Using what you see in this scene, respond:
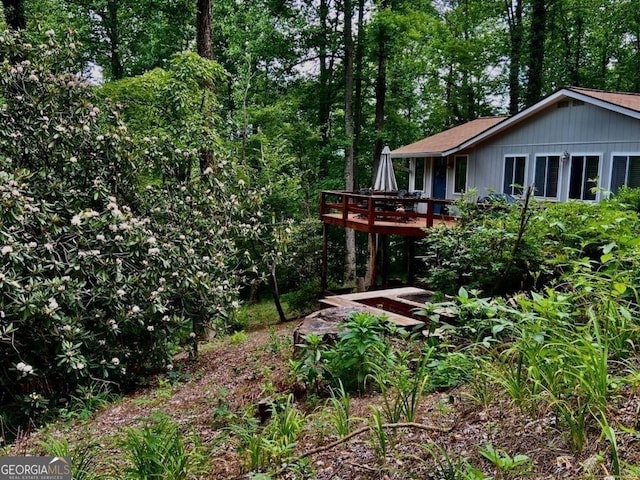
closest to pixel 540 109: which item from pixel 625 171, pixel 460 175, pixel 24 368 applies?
pixel 625 171

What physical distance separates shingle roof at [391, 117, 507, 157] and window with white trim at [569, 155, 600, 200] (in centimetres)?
347

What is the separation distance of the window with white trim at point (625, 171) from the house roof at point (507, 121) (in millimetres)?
938

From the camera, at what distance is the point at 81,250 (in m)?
5.37

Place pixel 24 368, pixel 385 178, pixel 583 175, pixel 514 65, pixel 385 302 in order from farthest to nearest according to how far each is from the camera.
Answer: pixel 514 65
pixel 385 178
pixel 583 175
pixel 385 302
pixel 24 368

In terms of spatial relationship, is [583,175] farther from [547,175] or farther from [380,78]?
[380,78]

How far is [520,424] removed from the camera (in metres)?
2.50

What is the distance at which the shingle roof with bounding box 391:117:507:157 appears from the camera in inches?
600

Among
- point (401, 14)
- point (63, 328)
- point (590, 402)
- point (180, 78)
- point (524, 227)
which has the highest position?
point (401, 14)

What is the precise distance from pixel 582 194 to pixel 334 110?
35.5ft

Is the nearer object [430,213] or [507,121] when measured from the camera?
[430,213]

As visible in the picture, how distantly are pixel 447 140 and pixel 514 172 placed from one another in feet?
9.83

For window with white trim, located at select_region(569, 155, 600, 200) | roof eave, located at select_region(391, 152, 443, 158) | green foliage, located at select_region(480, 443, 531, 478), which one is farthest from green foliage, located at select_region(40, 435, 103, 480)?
roof eave, located at select_region(391, 152, 443, 158)

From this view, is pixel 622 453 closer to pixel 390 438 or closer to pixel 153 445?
pixel 390 438

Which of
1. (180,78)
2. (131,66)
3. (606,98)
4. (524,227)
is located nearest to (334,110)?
(131,66)
